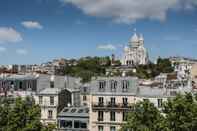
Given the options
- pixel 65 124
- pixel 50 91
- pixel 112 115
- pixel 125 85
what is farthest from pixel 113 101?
pixel 50 91

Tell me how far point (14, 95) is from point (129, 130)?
38473 millimetres

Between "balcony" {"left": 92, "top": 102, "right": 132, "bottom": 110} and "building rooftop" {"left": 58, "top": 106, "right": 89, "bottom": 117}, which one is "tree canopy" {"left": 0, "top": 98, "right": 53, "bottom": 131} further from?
"building rooftop" {"left": 58, "top": 106, "right": 89, "bottom": 117}

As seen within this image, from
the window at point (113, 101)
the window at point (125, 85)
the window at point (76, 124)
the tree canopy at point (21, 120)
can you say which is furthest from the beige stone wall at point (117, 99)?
the tree canopy at point (21, 120)

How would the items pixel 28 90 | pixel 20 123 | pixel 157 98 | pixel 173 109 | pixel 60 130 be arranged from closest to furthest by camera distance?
pixel 173 109 → pixel 20 123 → pixel 157 98 → pixel 60 130 → pixel 28 90

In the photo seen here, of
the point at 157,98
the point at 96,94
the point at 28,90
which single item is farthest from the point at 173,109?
the point at 28,90

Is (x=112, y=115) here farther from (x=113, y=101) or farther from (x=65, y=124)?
(x=65, y=124)

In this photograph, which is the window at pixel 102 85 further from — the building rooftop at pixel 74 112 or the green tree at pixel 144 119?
the green tree at pixel 144 119

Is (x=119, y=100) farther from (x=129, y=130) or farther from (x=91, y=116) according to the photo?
(x=129, y=130)

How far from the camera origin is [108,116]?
76.2 m

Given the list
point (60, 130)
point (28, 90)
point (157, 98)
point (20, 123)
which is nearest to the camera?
point (20, 123)

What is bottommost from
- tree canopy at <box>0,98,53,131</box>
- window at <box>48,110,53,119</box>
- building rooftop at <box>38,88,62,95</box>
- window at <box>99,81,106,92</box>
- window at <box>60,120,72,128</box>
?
Result: window at <box>60,120,72,128</box>

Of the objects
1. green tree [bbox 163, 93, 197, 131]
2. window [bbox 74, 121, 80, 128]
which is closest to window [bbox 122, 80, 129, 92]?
window [bbox 74, 121, 80, 128]

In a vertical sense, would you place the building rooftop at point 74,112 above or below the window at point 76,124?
above

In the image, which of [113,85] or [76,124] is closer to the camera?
[113,85]
